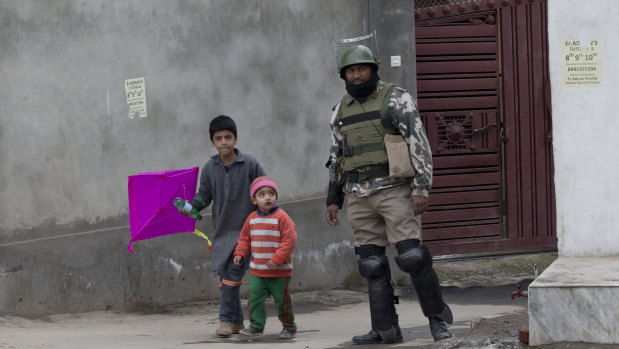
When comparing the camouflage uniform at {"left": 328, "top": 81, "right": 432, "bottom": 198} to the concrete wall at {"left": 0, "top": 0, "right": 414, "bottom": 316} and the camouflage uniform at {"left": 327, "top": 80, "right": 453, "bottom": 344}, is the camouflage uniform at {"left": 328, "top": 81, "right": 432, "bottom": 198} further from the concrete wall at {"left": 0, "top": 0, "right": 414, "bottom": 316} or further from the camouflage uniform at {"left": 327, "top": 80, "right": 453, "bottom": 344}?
the concrete wall at {"left": 0, "top": 0, "right": 414, "bottom": 316}

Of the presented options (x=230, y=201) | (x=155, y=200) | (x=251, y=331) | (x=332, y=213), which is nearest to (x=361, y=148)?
(x=332, y=213)

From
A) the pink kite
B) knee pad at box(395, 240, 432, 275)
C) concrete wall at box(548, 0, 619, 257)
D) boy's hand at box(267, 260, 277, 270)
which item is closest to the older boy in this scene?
boy's hand at box(267, 260, 277, 270)

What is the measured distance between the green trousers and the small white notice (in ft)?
7.12

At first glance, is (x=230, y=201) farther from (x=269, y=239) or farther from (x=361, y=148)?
(x=361, y=148)

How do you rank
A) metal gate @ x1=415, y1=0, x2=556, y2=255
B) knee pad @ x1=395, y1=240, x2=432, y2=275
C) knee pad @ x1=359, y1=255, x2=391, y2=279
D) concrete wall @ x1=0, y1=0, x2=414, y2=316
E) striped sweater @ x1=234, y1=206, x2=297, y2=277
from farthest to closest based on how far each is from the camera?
metal gate @ x1=415, y1=0, x2=556, y2=255 → concrete wall @ x1=0, y1=0, x2=414, y2=316 → striped sweater @ x1=234, y1=206, x2=297, y2=277 → knee pad @ x1=359, y1=255, x2=391, y2=279 → knee pad @ x1=395, y1=240, x2=432, y2=275

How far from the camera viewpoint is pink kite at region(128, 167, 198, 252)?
6.99 meters

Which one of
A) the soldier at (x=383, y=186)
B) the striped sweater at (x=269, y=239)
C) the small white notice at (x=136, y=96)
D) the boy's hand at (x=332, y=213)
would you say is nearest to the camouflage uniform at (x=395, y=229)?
the soldier at (x=383, y=186)

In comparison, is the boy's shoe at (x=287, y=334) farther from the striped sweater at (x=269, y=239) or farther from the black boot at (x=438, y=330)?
the black boot at (x=438, y=330)

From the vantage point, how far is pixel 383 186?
5789mm

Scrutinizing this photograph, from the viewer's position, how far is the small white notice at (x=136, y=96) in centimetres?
779

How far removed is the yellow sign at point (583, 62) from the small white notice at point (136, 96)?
11.6ft

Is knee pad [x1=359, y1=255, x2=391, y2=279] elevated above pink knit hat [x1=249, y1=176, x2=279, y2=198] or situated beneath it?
situated beneath

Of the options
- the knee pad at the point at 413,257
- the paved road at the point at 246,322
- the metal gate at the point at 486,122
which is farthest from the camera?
the metal gate at the point at 486,122

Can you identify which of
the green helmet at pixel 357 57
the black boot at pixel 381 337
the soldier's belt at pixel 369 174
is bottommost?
the black boot at pixel 381 337
